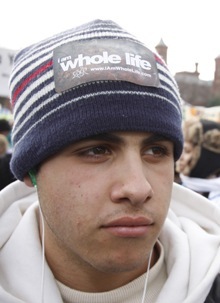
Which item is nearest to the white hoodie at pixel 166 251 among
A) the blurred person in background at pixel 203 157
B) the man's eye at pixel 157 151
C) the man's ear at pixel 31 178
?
the man's ear at pixel 31 178

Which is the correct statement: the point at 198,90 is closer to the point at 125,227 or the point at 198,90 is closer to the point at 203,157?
the point at 203,157

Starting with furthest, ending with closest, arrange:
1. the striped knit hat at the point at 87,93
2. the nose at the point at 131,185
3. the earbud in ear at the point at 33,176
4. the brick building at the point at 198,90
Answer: the brick building at the point at 198,90, the earbud in ear at the point at 33,176, the striped knit hat at the point at 87,93, the nose at the point at 131,185

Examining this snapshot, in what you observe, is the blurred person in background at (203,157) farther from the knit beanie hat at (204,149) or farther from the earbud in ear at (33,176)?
the earbud in ear at (33,176)

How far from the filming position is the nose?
4.17 feet

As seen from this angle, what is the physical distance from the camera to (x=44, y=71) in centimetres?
147

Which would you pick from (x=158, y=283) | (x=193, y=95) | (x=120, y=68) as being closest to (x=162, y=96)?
(x=120, y=68)

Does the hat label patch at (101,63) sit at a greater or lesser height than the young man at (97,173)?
greater

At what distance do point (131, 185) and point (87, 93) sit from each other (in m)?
0.33

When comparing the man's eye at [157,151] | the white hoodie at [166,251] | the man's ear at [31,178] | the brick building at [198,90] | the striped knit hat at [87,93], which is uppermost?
the striped knit hat at [87,93]

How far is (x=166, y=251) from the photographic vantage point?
67.0 inches

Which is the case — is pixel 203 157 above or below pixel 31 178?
below

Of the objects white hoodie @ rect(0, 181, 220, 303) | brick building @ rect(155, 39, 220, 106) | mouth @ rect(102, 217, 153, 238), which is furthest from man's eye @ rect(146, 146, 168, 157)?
brick building @ rect(155, 39, 220, 106)

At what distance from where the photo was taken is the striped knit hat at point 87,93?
4.54 ft

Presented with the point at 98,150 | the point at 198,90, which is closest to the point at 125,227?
the point at 98,150
